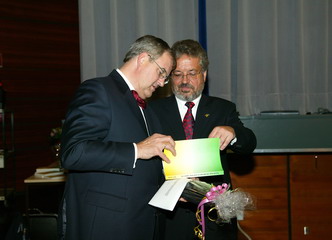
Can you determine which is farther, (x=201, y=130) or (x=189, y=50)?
(x=189, y=50)

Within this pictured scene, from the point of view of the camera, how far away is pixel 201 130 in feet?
7.04

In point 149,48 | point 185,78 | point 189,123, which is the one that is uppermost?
point 149,48

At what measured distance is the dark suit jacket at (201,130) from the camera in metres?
2.06

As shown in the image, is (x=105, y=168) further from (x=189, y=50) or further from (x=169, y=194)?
(x=189, y=50)

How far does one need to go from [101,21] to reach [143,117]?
2.53 metres

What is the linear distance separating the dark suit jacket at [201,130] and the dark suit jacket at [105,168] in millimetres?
451

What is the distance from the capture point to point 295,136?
9.35 ft

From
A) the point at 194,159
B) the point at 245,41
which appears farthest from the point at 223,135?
the point at 245,41

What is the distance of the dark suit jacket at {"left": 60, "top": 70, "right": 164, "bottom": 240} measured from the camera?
1.43m

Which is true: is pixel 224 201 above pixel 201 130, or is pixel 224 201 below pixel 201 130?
below

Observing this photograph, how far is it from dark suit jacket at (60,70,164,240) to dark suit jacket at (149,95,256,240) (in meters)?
0.45

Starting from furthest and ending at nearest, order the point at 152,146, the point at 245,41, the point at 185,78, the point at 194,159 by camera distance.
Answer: the point at 245,41, the point at 185,78, the point at 194,159, the point at 152,146

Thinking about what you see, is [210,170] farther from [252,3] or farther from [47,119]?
[47,119]

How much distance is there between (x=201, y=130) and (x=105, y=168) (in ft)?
2.78
